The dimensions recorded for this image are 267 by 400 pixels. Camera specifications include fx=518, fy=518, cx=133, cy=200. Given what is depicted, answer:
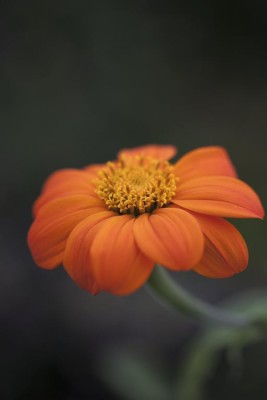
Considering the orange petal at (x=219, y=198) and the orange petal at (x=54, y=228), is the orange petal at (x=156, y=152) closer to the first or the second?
the orange petal at (x=219, y=198)

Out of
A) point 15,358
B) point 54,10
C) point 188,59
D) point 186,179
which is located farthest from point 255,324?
point 54,10

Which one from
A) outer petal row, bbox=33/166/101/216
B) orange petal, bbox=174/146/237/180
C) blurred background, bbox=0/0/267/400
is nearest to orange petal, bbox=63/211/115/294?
outer petal row, bbox=33/166/101/216

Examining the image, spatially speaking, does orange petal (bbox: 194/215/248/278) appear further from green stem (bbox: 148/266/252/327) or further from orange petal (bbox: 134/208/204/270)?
green stem (bbox: 148/266/252/327)

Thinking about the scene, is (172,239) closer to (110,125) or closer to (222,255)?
(222,255)

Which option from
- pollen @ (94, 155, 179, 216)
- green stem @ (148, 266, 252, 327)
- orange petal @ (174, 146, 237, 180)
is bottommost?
green stem @ (148, 266, 252, 327)

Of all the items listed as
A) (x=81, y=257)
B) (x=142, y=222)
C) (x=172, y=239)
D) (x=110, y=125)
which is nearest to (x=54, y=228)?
(x=81, y=257)

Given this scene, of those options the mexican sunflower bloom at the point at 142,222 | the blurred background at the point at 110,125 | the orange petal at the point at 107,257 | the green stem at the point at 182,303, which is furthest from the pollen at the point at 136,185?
the blurred background at the point at 110,125

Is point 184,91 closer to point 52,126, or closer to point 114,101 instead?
point 114,101
